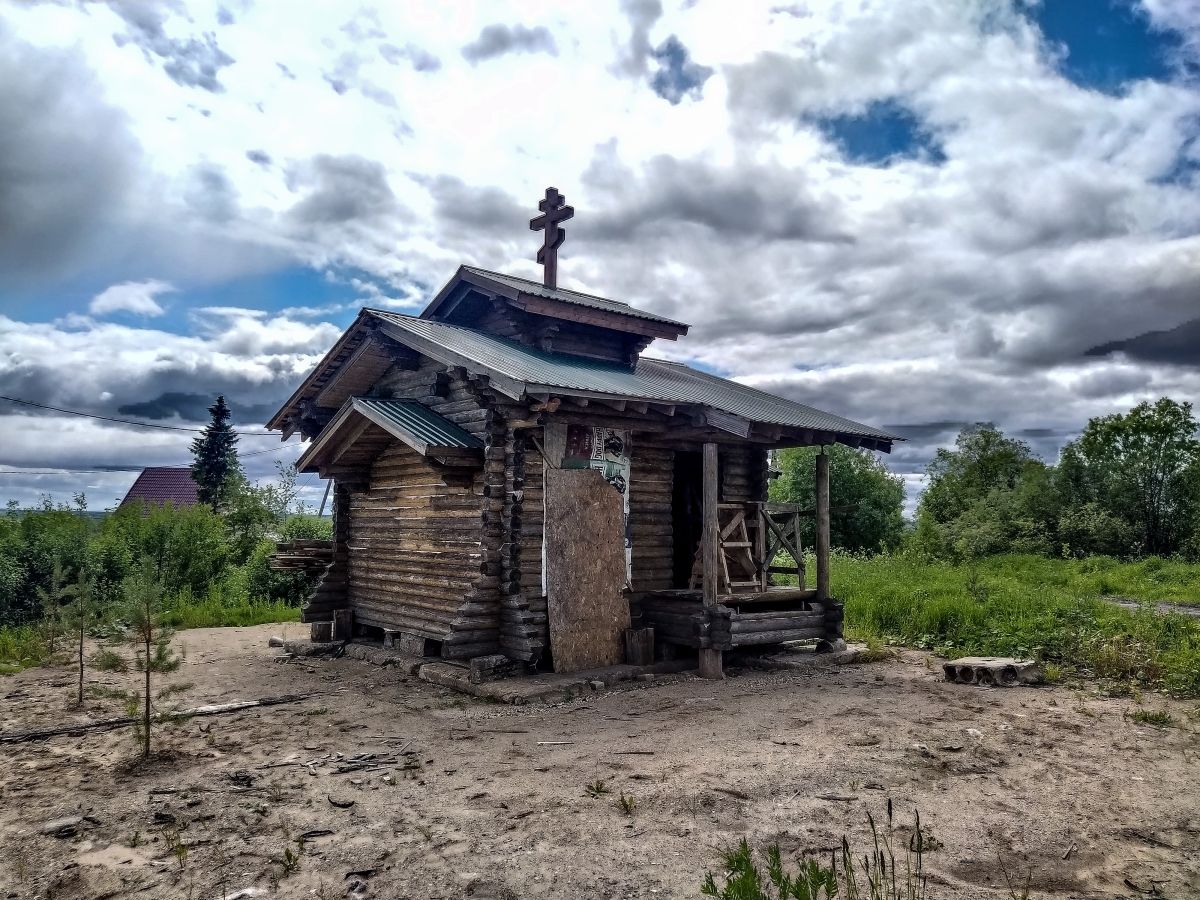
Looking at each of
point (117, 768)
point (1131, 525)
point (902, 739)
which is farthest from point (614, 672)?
point (1131, 525)

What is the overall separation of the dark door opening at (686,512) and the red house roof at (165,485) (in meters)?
36.1

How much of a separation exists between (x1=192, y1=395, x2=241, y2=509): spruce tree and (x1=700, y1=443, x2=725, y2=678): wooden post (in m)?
36.4

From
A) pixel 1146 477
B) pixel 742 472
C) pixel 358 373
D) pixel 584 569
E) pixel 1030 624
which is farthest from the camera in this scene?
pixel 1146 477

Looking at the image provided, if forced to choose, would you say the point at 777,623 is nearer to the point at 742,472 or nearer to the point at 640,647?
the point at 640,647

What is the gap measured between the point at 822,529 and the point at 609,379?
169 inches

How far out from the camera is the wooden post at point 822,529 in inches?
498

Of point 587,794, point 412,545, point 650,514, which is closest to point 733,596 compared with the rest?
point 650,514

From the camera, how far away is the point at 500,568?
414 inches

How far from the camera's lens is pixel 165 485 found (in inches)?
1772

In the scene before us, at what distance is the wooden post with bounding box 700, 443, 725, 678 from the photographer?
35.8 ft

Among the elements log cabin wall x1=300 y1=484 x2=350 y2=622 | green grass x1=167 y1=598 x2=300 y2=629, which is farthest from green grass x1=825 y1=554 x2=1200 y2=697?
green grass x1=167 y1=598 x2=300 y2=629

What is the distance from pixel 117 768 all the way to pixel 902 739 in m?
7.08

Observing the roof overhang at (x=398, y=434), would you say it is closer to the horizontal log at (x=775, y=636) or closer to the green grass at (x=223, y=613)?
the horizontal log at (x=775, y=636)

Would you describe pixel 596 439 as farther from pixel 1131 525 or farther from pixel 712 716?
pixel 1131 525
